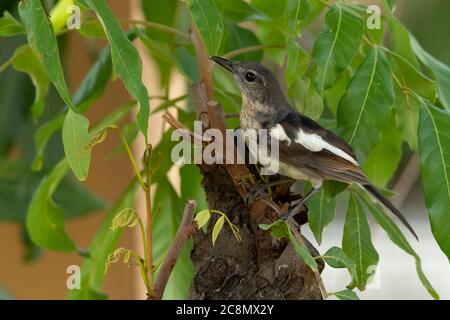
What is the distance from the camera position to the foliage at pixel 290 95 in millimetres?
745

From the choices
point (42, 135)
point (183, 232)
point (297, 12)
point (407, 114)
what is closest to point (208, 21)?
point (297, 12)

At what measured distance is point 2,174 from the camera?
157 centimetres

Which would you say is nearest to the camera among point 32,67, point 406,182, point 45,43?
point 45,43

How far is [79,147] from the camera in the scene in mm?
739

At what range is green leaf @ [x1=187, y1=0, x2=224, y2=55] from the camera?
78cm

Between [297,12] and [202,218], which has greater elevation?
[297,12]

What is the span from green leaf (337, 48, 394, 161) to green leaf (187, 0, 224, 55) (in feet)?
0.53

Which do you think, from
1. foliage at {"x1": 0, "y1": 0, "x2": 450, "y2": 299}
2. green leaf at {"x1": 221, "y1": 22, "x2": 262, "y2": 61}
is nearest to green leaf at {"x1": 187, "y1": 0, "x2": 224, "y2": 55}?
foliage at {"x1": 0, "y1": 0, "x2": 450, "y2": 299}

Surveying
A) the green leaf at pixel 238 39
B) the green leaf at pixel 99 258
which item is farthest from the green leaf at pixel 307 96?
the green leaf at pixel 99 258

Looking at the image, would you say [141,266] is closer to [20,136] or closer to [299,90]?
[299,90]

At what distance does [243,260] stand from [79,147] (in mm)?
235

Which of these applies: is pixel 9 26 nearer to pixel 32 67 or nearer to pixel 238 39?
pixel 32 67

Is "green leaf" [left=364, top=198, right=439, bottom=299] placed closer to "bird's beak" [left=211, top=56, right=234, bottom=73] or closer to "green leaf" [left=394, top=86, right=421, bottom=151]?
"green leaf" [left=394, top=86, right=421, bottom=151]
